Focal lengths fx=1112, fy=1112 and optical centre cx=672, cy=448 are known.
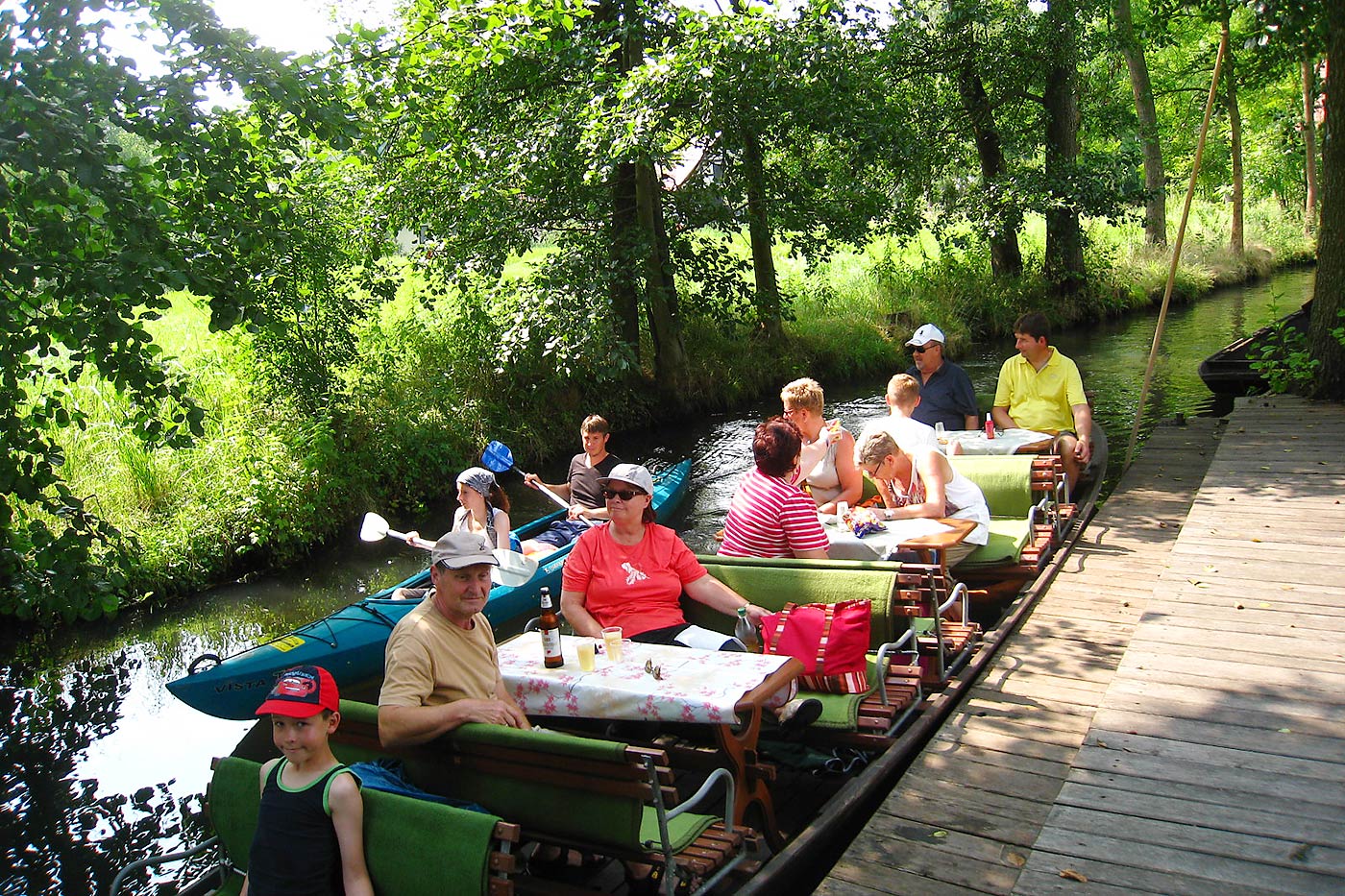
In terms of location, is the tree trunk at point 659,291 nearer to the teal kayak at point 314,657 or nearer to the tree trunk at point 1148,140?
the teal kayak at point 314,657

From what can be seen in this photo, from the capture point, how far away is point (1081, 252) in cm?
2262

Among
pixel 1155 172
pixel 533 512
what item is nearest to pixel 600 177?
pixel 533 512

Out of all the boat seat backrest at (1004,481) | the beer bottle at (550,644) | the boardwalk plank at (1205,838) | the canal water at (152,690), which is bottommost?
the canal water at (152,690)

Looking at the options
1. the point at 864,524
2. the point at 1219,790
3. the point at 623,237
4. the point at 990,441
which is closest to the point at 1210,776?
the point at 1219,790

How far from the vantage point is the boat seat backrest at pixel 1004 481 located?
7.38 meters

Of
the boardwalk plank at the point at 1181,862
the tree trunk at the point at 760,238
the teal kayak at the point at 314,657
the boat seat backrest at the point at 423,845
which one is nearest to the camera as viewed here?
the boat seat backrest at the point at 423,845

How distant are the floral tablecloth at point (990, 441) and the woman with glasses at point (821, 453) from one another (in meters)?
1.50

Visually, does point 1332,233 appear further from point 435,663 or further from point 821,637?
point 435,663

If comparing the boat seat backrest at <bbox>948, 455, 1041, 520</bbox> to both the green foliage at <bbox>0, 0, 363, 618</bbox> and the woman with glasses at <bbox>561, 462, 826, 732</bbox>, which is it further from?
the green foliage at <bbox>0, 0, 363, 618</bbox>

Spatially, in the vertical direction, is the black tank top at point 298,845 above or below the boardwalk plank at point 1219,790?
above

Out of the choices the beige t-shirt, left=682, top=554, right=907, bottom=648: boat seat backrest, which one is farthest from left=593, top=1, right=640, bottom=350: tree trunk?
the beige t-shirt

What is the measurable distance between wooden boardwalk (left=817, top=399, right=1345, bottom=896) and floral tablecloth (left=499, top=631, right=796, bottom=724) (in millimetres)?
675

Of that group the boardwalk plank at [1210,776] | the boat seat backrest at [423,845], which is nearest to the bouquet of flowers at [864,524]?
the boardwalk plank at [1210,776]

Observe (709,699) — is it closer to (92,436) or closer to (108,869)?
(108,869)
